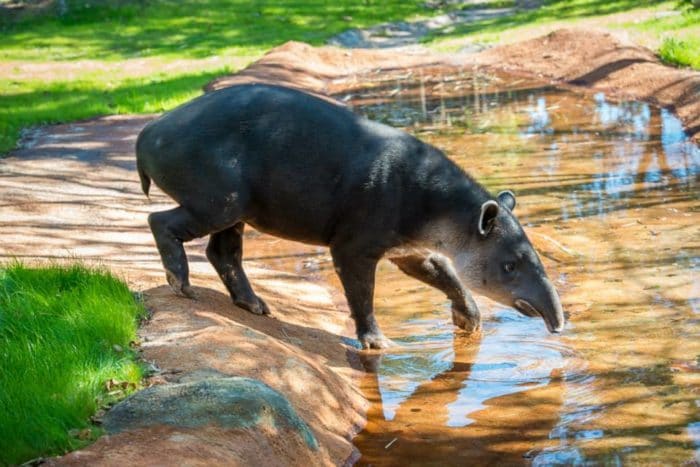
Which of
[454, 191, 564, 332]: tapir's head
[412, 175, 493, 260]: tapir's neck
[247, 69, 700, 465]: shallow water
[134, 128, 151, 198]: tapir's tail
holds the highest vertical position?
[134, 128, 151, 198]: tapir's tail

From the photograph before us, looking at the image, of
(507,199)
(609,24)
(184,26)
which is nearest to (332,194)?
(507,199)

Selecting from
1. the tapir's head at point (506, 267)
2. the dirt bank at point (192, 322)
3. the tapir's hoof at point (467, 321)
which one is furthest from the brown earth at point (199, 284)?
the tapir's head at point (506, 267)

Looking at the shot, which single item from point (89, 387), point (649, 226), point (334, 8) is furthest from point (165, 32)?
point (89, 387)

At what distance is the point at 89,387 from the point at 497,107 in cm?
1558

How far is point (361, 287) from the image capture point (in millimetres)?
8438

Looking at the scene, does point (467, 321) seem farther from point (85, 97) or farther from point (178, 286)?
point (85, 97)

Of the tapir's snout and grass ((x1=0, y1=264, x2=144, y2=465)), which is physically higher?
grass ((x1=0, y1=264, x2=144, y2=465))

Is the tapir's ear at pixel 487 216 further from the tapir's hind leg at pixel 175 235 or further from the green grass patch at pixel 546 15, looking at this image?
the green grass patch at pixel 546 15

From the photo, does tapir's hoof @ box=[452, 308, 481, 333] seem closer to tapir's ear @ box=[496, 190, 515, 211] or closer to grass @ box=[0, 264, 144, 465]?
tapir's ear @ box=[496, 190, 515, 211]

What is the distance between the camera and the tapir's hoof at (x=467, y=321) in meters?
8.88

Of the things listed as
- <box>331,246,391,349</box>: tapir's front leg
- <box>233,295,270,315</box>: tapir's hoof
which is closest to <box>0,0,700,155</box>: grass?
A: <box>233,295,270,315</box>: tapir's hoof

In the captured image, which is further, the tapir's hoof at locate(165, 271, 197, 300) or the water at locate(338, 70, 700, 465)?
the tapir's hoof at locate(165, 271, 197, 300)

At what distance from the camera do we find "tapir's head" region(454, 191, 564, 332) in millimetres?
8195

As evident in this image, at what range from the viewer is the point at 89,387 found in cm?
567
